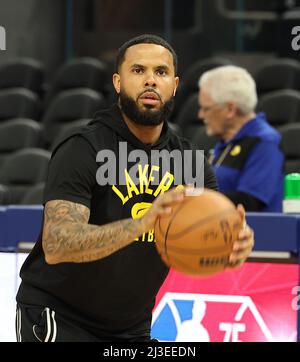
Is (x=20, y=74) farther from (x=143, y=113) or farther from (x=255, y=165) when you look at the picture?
(x=143, y=113)

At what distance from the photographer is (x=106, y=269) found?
13.0 feet

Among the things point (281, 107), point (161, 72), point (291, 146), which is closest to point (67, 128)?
point (281, 107)

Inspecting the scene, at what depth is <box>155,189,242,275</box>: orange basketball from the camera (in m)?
3.62

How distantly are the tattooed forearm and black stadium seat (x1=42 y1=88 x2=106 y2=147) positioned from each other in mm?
6286

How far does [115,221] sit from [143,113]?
1.53ft

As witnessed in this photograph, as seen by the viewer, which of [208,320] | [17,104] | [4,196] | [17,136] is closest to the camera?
[208,320]

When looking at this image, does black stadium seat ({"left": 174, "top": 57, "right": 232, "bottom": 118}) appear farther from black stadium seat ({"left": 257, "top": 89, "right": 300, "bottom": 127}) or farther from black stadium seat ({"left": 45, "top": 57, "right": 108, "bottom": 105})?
black stadium seat ({"left": 257, "top": 89, "right": 300, "bottom": 127})

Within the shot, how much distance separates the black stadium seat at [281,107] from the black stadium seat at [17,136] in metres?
2.18

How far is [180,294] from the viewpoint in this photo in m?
5.30

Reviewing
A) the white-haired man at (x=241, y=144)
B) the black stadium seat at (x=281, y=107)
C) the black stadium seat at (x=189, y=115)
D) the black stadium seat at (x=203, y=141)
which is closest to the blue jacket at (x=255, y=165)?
the white-haired man at (x=241, y=144)
